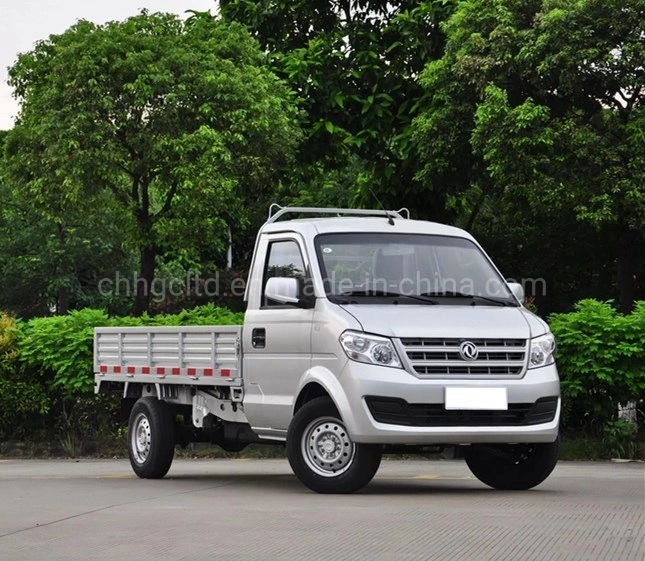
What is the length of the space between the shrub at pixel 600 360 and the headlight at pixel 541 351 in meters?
4.83

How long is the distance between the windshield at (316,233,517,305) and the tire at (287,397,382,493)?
3.21 ft

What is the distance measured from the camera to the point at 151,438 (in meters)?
15.3

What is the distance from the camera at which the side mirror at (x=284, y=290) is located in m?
13.0

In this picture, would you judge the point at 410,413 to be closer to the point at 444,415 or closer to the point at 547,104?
the point at 444,415

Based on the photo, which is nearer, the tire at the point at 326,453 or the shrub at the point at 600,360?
the tire at the point at 326,453

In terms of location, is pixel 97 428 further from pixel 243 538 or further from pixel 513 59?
pixel 513 59

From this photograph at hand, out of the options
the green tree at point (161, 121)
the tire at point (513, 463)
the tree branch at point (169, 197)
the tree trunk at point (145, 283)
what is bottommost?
the tire at point (513, 463)

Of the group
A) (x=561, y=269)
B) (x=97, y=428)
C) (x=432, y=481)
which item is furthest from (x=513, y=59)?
(x=432, y=481)

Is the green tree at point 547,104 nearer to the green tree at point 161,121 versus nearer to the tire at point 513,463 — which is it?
the green tree at point 161,121

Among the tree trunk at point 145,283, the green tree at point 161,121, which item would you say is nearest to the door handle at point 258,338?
the green tree at point 161,121

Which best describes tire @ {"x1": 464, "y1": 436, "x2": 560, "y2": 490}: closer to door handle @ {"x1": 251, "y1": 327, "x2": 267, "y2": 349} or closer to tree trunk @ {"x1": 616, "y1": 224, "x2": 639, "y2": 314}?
door handle @ {"x1": 251, "y1": 327, "x2": 267, "y2": 349}

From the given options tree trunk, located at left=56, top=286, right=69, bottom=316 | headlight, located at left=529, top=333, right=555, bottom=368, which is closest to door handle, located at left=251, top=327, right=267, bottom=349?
headlight, located at left=529, top=333, right=555, bottom=368

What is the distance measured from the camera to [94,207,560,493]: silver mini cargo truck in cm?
1244

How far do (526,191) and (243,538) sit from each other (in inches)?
1103
